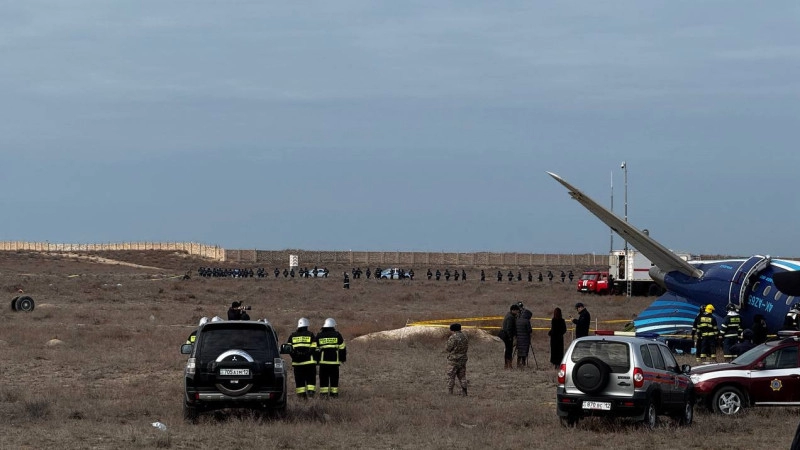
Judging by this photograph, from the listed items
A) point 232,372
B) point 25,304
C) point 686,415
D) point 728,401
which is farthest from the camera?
point 25,304

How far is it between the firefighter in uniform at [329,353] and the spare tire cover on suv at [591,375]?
5245 mm

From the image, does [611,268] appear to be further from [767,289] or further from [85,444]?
[85,444]

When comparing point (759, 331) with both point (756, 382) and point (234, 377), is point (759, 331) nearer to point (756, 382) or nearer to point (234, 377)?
point (756, 382)

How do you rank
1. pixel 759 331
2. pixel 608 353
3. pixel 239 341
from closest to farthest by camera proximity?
pixel 608 353 → pixel 239 341 → pixel 759 331

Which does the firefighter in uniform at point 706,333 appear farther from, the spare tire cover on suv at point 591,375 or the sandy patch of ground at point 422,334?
the spare tire cover on suv at point 591,375

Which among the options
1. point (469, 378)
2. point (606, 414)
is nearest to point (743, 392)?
point (606, 414)

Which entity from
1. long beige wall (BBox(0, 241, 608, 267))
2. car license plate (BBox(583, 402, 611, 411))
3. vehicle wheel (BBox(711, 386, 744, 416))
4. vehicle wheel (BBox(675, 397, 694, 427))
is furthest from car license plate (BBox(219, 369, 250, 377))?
long beige wall (BBox(0, 241, 608, 267))

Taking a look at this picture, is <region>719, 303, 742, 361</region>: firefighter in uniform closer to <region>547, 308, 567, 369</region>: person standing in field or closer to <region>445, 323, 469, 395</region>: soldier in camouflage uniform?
<region>547, 308, 567, 369</region>: person standing in field

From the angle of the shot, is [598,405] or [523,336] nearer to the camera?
[598,405]

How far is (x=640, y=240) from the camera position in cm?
3269

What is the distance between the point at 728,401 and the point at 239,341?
29.1ft

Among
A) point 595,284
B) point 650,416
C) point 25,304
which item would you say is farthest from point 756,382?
point 595,284

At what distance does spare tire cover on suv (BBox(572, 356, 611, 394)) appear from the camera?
55.6 ft

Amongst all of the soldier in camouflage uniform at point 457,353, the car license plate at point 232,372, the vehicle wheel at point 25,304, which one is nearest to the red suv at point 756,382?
the soldier in camouflage uniform at point 457,353
